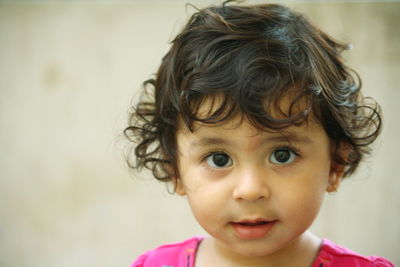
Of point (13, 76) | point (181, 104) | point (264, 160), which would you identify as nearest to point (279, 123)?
point (264, 160)

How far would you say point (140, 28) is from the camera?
200cm

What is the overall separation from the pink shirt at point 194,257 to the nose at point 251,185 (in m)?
0.27

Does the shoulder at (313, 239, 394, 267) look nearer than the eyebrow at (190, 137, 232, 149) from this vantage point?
No

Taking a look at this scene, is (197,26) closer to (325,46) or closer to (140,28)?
(325,46)

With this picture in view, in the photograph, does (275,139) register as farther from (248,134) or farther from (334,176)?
(334,176)

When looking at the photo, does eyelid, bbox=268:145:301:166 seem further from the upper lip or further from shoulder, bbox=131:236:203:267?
shoulder, bbox=131:236:203:267

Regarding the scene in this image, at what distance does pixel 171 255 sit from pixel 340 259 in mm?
362

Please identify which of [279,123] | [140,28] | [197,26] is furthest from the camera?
[140,28]

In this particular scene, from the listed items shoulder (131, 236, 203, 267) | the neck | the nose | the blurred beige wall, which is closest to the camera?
the nose

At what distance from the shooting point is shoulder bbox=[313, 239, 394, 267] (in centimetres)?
110

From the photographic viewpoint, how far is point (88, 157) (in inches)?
79.0

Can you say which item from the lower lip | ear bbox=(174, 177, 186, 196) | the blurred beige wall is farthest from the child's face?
the blurred beige wall

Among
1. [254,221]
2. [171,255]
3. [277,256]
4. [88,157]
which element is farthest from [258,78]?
[88,157]

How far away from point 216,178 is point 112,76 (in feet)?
3.69
